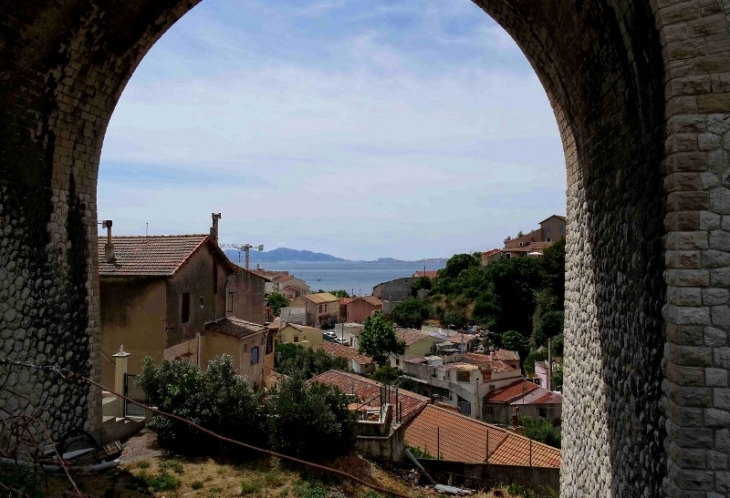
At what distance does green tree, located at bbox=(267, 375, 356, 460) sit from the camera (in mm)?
9383

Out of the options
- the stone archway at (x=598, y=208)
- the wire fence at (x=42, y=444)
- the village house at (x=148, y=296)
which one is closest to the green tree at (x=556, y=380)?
the village house at (x=148, y=296)

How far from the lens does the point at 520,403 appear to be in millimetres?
30484

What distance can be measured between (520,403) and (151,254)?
22.4 meters

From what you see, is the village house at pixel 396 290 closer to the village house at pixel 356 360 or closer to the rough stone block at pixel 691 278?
the village house at pixel 356 360

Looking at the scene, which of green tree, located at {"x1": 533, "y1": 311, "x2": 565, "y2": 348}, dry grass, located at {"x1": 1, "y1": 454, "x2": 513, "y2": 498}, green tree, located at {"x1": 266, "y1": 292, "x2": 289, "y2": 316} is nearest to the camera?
dry grass, located at {"x1": 1, "y1": 454, "x2": 513, "y2": 498}

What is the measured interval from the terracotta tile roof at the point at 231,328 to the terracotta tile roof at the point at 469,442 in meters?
6.09

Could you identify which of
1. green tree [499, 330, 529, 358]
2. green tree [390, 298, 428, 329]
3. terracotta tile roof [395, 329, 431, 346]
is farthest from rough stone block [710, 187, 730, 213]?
green tree [390, 298, 428, 329]

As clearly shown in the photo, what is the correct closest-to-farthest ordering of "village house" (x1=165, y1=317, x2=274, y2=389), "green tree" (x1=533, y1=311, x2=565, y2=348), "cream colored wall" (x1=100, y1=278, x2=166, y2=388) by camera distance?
1. "cream colored wall" (x1=100, y1=278, x2=166, y2=388)
2. "village house" (x1=165, y1=317, x2=274, y2=389)
3. "green tree" (x1=533, y1=311, x2=565, y2=348)

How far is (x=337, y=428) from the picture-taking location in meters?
9.68

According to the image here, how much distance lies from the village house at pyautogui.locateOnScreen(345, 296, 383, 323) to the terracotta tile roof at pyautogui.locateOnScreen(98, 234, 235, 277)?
5530cm

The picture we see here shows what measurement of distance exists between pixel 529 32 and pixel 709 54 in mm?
2731

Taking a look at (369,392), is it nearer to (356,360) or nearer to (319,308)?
(356,360)

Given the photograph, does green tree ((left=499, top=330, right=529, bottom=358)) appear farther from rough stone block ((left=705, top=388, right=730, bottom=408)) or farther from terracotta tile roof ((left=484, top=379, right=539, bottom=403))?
rough stone block ((left=705, top=388, right=730, bottom=408))

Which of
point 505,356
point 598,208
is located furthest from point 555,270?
point 598,208
